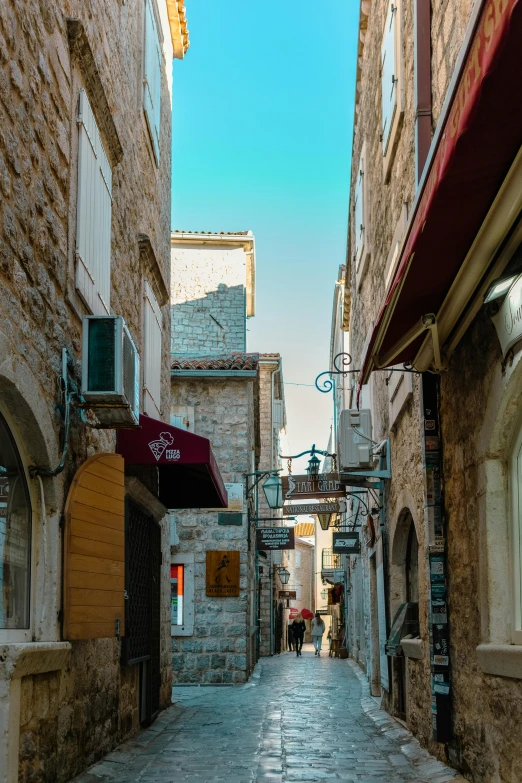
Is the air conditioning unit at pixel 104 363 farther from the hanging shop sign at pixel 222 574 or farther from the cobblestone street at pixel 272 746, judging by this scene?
the hanging shop sign at pixel 222 574

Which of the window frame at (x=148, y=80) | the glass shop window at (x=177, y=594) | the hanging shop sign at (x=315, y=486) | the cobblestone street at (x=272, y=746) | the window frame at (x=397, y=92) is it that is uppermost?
the window frame at (x=148, y=80)

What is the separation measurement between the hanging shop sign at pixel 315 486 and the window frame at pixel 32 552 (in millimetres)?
8709

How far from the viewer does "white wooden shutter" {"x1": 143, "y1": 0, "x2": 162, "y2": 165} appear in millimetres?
10341

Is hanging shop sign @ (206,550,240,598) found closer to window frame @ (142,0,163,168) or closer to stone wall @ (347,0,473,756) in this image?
stone wall @ (347,0,473,756)

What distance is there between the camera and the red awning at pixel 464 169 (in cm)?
328

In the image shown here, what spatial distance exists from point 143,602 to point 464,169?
264 inches

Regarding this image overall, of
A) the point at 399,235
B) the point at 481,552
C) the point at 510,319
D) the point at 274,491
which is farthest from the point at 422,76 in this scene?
the point at 274,491

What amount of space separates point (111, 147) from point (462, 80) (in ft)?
15.5

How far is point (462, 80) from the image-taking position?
375cm

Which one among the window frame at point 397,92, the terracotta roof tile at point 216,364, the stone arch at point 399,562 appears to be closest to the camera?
the window frame at point 397,92

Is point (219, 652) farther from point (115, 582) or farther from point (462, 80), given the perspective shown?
point (462, 80)

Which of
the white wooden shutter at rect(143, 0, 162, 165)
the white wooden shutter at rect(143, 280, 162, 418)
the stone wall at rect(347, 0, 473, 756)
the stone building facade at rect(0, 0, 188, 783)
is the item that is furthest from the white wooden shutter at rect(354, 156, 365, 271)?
the stone building facade at rect(0, 0, 188, 783)

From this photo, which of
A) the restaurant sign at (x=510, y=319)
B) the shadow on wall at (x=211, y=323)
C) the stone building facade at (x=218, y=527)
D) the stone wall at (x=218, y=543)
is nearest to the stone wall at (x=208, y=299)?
the shadow on wall at (x=211, y=323)

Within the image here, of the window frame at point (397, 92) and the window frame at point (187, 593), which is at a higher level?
the window frame at point (397, 92)
